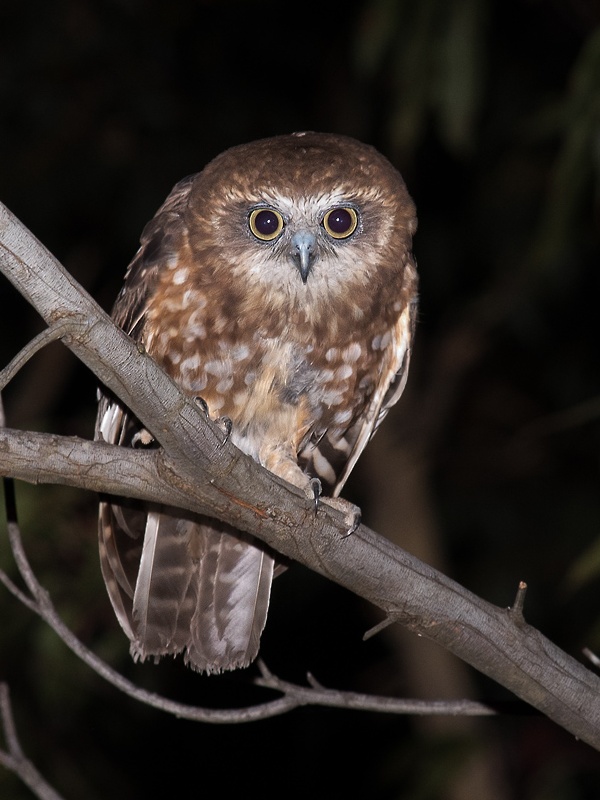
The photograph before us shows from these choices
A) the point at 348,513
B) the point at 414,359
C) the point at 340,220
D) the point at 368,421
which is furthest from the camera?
the point at 414,359

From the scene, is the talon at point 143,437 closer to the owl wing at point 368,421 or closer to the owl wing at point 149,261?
the owl wing at point 149,261

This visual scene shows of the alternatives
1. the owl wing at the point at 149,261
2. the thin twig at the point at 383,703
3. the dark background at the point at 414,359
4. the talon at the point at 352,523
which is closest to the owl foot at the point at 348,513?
the talon at the point at 352,523

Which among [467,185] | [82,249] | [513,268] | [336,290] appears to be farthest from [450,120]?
[82,249]

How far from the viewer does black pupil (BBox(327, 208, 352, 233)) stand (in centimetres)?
301

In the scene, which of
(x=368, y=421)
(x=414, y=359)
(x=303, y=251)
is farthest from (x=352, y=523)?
(x=414, y=359)

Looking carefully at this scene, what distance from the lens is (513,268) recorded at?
5.54 meters

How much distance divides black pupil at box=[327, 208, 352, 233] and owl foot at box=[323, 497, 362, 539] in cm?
73

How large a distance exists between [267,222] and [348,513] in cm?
88

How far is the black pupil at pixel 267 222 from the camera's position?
9.77ft

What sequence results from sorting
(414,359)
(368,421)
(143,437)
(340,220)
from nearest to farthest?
(143,437) < (340,220) < (368,421) < (414,359)

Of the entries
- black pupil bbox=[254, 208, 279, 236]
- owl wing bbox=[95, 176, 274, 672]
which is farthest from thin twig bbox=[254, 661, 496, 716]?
black pupil bbox=[254, 208, 279, 236]

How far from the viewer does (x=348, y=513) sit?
250cm

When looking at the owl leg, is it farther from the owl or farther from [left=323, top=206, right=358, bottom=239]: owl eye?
[left=323, top=206, right=358, bottom=239]: owl eye

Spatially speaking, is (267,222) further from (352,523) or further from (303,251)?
(352,523)
